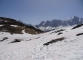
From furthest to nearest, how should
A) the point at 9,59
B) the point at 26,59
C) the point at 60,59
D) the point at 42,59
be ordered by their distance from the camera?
the point at 9,59 < the point at 26,59 < the point at 42,59 < the point at 60,59

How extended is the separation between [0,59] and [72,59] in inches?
442

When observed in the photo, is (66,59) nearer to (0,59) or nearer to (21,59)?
(21,59)

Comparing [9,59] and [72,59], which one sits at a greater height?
[72,59]

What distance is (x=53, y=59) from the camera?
11180 mm

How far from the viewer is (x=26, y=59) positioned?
1341cm

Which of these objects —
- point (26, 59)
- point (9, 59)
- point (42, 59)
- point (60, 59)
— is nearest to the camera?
point (60, 59)

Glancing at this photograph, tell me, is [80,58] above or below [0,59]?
above

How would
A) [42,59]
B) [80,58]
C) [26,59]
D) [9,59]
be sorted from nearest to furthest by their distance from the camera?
1. [80,58]
2. [42,59]
3. [26,59]
4. [9,59]

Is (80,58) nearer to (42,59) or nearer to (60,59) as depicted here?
(60,59)

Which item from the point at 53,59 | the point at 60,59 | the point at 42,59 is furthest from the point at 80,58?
the point at 42,59

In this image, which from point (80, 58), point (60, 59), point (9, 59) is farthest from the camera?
point (9, 59)

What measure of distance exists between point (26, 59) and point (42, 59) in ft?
9.22

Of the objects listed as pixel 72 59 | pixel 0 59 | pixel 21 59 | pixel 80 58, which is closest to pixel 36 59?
pixel 21 59

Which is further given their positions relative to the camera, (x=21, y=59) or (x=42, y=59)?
(x=21, y=59)
